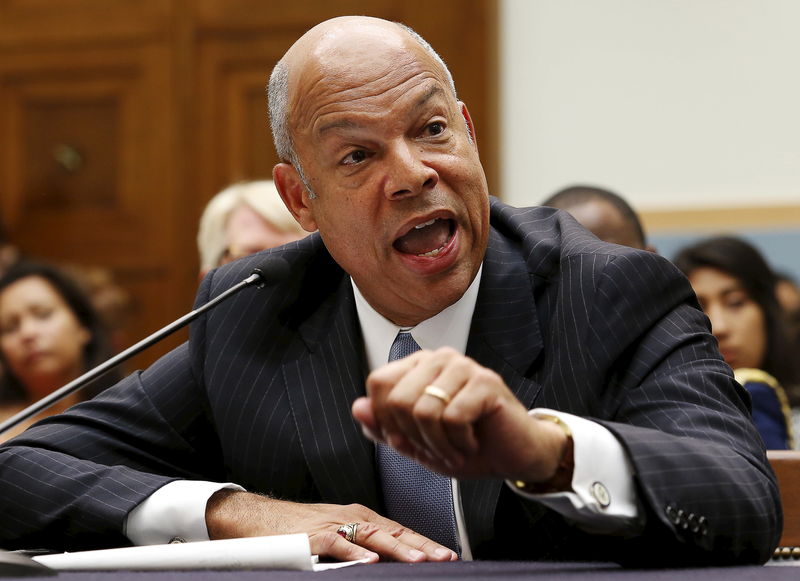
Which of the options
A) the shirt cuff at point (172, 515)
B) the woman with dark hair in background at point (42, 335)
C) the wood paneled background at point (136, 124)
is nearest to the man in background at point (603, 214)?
the shirt cuff at point (172, 515)

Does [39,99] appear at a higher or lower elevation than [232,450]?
higher

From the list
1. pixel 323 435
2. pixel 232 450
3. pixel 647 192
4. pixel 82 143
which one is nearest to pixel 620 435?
pixel 323 435

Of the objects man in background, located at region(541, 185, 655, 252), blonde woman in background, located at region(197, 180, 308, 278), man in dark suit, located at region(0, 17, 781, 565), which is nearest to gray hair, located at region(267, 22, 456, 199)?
man in dark suit, located at region(0, 17, 781, 565)

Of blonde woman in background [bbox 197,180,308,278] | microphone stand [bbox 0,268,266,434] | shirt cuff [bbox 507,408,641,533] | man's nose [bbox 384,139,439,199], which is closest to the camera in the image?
shirt cuff [bbox 507,408,641,533]

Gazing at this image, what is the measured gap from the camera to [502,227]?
7.15 feet

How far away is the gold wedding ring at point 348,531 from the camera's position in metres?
1.73

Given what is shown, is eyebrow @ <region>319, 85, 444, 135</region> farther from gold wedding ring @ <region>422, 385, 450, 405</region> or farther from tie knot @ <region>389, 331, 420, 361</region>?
gold wedding ring @ <region>422, 385, 450, 405</region>

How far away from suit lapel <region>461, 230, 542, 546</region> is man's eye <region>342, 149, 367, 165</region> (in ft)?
0.92

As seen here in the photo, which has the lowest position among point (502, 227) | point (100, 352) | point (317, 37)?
point (100, 352)

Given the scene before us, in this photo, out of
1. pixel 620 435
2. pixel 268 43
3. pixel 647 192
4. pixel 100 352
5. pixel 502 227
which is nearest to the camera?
pixel 620 435

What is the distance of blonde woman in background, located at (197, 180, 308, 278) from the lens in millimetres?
3707

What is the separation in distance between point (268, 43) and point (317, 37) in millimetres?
3075

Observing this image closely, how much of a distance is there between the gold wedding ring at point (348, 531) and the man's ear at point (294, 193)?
661 mm

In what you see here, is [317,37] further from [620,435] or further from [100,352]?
[100,352]
